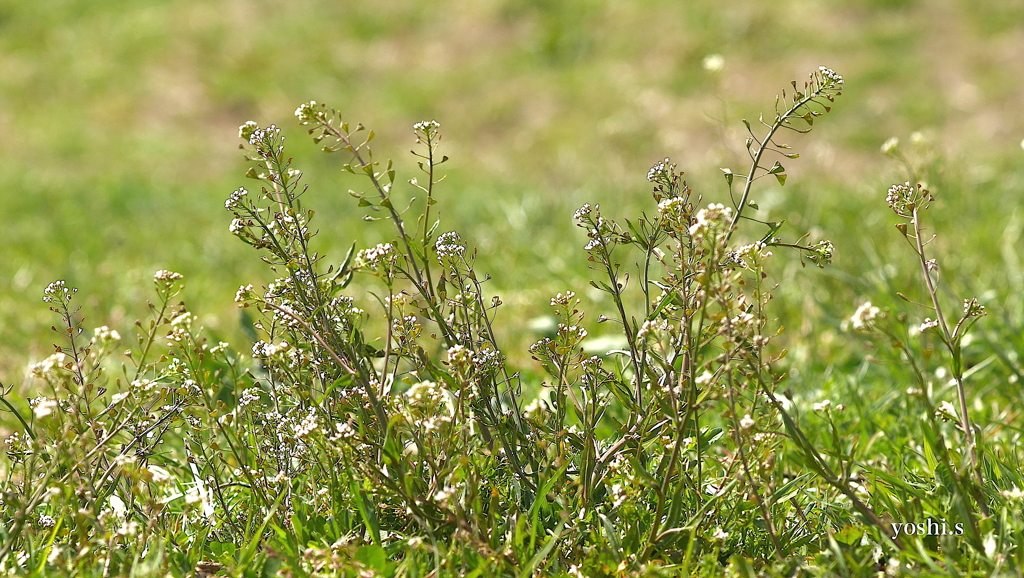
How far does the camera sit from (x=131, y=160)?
10.1 meters

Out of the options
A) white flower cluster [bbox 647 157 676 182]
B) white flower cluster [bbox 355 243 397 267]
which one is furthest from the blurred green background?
white flower cluster [bbox 355 243 397 267]

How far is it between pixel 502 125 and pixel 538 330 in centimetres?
813

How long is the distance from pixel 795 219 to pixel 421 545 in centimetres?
316

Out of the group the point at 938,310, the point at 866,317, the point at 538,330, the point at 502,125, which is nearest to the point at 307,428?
the point at 866,317

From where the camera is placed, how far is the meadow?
1.58 metres

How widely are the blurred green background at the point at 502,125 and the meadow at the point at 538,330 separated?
48 mm

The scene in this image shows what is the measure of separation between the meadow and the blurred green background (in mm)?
48

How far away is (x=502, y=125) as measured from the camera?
11414mm

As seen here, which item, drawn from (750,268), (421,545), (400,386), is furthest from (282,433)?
(750,268)

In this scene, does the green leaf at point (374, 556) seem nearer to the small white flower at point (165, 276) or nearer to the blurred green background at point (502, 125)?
the small white flower at point (165, 276)

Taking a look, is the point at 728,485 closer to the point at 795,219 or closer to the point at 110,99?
the point at 795,219

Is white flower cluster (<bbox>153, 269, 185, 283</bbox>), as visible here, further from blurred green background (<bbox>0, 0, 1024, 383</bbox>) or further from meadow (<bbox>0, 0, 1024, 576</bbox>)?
blurred green background (<bbox>0, 0, 1024, 383</bbox>)

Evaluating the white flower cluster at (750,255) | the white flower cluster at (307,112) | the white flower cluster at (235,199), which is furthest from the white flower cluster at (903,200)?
the white flower cluster at (235,199)

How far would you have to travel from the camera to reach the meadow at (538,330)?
158 cm
